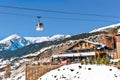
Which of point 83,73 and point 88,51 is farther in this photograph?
point 88,51

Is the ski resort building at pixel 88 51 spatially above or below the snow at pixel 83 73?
above

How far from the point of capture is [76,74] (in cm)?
5109

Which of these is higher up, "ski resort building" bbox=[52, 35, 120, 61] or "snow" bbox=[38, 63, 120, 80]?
"ski resort building" bbox=[52, 35, 120, 61]

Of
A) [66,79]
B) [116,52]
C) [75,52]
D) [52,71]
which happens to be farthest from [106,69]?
[75,52]

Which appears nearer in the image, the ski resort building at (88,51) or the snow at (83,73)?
the snow at (83,73)

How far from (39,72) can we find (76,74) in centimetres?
851

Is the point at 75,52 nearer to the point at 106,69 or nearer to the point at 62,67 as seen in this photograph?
the point at 62,67

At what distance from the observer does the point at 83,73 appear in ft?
167

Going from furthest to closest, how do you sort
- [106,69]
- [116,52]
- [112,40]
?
[112,40] → [116,52] → [106,69]

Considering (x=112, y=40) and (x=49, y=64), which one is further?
(x=112, y=40)

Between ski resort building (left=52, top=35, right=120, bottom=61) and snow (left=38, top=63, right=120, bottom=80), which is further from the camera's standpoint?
ski resort building (left=52, top=35, right=120, bottom=61)

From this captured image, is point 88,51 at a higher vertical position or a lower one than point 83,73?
higher

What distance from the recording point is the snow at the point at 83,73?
47969 millimetres

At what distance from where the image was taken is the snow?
48.0 metres
